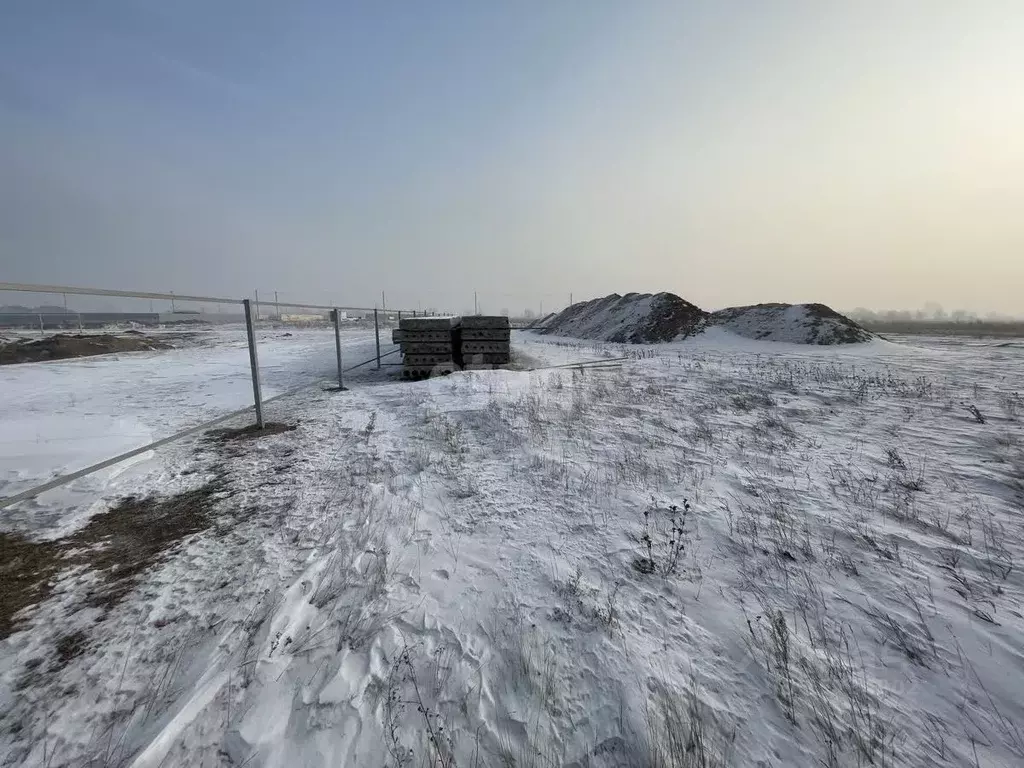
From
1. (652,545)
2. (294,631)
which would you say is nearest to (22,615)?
(294,631)

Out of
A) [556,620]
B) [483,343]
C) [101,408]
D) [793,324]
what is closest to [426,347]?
[483,343]

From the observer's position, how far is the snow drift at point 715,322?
17.9m

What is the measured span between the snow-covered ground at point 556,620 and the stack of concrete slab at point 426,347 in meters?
5.53

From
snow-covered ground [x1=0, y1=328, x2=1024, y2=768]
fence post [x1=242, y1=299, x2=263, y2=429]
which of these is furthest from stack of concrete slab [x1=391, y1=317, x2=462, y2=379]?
snow-covered ground [x1=0, y1=328, x2=1024, y2=768]

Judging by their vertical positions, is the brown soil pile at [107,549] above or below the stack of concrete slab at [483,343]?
below

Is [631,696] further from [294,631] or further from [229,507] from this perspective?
[229,507]

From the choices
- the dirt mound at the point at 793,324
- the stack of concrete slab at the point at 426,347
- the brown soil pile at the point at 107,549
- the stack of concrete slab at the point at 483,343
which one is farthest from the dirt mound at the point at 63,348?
the dirt mound at the point at 793,324

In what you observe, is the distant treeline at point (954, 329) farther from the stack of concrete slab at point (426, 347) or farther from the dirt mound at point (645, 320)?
the stack of concrete slab at point (426, 347)

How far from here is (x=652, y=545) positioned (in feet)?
9.49

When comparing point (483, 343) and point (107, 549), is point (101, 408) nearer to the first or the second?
point (107, 549)

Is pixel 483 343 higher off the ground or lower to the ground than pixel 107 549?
higher

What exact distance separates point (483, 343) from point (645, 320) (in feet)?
48.9

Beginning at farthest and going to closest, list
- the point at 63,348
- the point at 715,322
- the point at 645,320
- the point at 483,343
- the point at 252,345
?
the point at 645,320 → the point at 715,322 → the point at 63,348 → the point at 483,343 → the point at 252,345

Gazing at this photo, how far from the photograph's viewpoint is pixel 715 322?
72.1 feet
